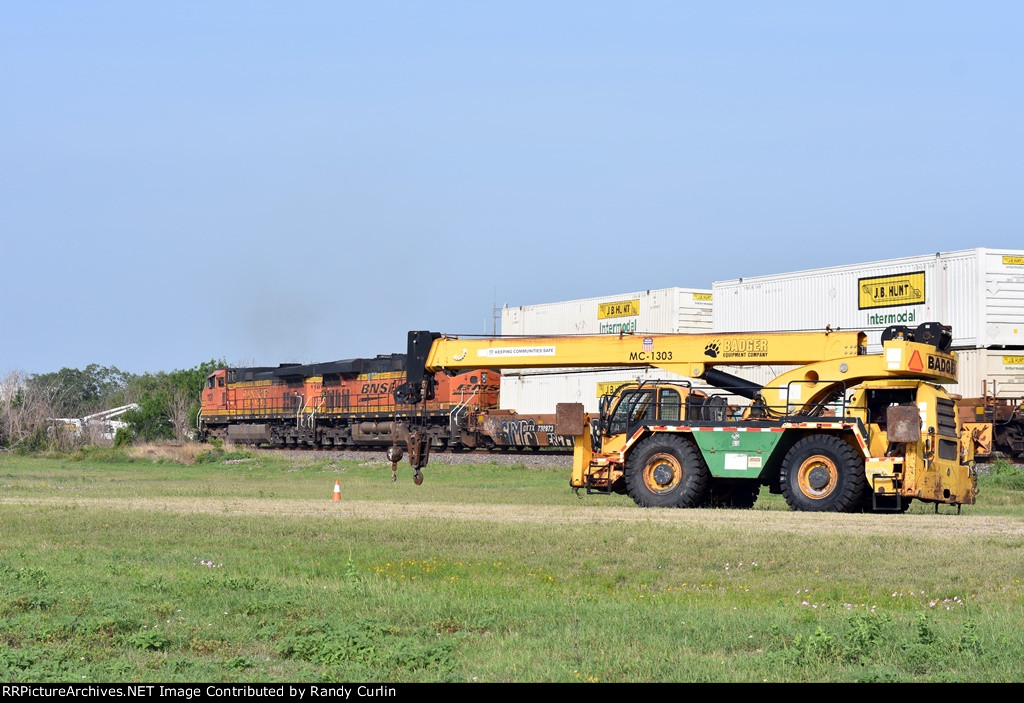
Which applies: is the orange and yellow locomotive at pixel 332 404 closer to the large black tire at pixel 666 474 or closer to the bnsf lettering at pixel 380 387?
the bnsf lettering at pixel 380 387

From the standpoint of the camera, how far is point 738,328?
4412 cm

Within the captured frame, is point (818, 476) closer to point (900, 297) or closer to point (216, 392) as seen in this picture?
point (900, 297)

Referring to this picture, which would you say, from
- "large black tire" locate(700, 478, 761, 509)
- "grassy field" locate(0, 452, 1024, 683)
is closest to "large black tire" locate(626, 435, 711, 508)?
"large black tire" locate(700, 478, 761, 509)

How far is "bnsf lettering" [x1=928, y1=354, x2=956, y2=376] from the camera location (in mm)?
19578

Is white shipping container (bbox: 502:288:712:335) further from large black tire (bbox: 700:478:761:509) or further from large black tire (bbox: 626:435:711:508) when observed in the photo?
A: large black tire (bbox: 626:435:711:508)

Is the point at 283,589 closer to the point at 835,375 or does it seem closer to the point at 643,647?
the point at 643,647

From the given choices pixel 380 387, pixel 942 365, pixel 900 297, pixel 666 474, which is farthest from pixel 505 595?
pixel 380 387

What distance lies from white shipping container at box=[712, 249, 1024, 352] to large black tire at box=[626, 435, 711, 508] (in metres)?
18.6

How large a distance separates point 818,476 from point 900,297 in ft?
69.1

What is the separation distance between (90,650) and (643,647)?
4012 millimetres

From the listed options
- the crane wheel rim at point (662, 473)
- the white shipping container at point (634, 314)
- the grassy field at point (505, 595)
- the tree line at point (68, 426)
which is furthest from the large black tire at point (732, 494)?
the tree line at point (68, 426)

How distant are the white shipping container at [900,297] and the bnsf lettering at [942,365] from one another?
55.1ft

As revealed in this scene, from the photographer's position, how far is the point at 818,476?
19422 mm

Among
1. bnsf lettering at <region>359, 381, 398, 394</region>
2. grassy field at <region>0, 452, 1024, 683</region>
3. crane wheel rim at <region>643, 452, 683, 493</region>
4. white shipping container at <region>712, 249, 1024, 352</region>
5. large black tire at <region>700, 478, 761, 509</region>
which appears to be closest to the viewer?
grassy field at <region>0, 452, 1024, 683</region>
